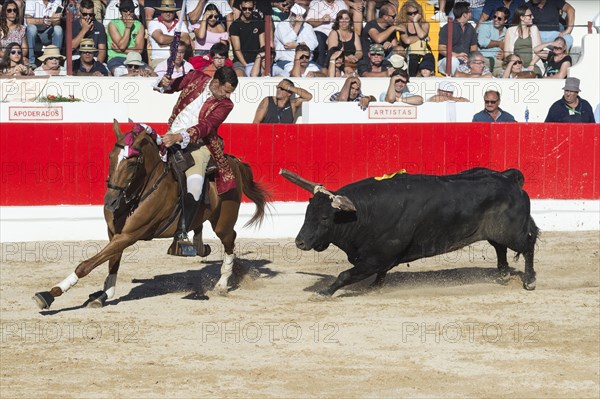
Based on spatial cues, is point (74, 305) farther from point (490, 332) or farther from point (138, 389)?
point (490, 332)

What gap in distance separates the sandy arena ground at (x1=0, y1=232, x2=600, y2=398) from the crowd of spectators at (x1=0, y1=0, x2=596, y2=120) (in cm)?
380

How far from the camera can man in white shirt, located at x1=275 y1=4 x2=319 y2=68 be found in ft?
52.3

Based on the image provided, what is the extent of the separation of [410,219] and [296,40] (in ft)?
21.2

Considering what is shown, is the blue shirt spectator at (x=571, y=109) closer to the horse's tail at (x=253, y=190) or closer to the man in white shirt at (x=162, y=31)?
the man in white shirt at (x=162, y=31)

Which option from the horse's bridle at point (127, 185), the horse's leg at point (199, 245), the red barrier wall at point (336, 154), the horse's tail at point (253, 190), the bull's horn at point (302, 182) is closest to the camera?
the horse's bridle at point (127, 185)

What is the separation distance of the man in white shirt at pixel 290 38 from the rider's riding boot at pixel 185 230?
634cm

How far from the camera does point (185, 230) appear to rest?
988 centimetres

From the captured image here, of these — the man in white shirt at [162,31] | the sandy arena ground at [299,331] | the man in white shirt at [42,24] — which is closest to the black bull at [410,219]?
the sandy arena ground at [299,331]

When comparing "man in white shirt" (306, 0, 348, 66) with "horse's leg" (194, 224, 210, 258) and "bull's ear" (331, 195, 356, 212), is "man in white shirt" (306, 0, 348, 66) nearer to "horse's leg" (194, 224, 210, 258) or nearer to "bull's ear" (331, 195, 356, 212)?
"horse's leg" (194, 224, 210, 258)

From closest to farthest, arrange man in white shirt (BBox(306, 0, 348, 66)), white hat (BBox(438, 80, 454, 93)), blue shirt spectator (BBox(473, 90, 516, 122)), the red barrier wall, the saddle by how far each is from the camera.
Answer: the saddle
the red barrier wall
blue shirt spectator (BBox(473, 90, 516, 122))
white hat (BBox(438, 80, 454, 93))
man in white shirt (BBox(306, 0, 348, 66))

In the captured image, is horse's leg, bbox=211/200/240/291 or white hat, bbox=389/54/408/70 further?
white hat, bbox=389/54/408/70

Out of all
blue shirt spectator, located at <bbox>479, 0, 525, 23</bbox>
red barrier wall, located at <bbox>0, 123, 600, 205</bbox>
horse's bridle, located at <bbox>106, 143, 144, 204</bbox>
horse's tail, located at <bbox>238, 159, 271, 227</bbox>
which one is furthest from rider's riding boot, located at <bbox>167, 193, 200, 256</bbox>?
blue shirt spectator, located at <bbox>479, 0, 525, 23</bbox>

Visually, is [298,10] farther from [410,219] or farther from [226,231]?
[410,219]

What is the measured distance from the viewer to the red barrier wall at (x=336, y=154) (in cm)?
1339
